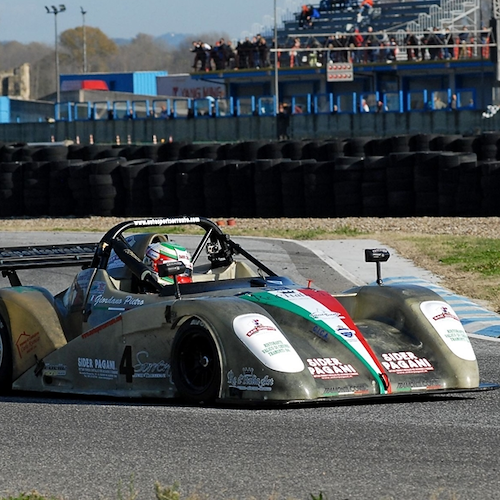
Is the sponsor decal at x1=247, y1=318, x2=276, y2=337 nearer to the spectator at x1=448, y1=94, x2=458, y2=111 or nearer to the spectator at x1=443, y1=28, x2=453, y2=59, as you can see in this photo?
the spectator at x1=448, y1=94, x2=458, y2=111

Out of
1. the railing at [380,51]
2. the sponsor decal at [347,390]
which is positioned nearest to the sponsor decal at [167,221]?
the sponsor decal at [347,390]

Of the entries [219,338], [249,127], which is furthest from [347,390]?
[249,127]

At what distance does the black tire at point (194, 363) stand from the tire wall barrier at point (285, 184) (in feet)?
49.4

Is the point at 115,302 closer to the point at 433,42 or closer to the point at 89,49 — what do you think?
the point at 433,42

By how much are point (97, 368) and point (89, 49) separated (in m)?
180

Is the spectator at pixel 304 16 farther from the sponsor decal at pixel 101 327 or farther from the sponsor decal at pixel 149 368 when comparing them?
the sponsor decal at pixel 149 368

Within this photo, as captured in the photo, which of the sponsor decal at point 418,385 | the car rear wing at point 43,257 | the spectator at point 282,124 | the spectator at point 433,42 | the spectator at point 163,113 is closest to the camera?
the sponsor decal at point 418,385

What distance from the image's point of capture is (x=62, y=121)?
44.8 meters

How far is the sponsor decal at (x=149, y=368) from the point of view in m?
6.66

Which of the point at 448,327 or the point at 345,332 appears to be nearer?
the point at 345,332

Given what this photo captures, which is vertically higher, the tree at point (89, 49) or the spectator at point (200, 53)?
the tree at point (89, 49)

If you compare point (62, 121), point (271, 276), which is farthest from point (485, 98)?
point (271, 276)

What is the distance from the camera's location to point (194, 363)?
21.7 feet

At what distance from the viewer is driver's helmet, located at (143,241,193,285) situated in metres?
7.67
